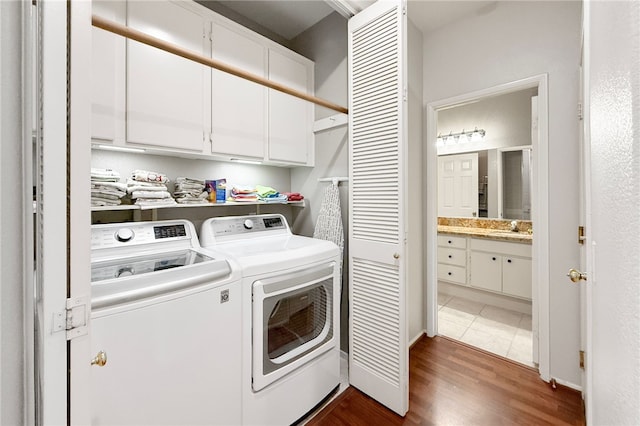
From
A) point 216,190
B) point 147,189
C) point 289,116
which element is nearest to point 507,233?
point 289,116

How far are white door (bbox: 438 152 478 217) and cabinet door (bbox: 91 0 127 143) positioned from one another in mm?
3976

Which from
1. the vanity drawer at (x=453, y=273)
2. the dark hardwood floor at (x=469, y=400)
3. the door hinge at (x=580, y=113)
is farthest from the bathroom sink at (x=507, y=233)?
the door hinge at (x=580, y=113)

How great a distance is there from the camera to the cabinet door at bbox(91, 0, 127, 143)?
4.50ft

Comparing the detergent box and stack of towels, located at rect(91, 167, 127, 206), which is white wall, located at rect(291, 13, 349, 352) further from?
stack of towels, located at rect(91, 167, 127, 206)

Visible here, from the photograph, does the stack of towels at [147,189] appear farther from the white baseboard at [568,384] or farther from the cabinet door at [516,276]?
the cabinet door at [516,276]

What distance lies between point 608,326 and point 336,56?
2.42 m

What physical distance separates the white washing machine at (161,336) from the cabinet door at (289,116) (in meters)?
1.14

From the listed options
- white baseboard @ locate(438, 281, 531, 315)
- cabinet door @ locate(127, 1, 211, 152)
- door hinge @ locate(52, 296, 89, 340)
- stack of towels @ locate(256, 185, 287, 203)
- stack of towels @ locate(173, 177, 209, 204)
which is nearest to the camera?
door hinge @ locate(52, 296, 89, 340)

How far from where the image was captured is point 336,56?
7.57ft

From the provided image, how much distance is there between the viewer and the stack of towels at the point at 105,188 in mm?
1407

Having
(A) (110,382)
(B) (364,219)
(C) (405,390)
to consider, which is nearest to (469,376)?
(C) (405,390)

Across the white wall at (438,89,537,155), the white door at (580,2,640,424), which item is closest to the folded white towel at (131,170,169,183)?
the white door at (580,2,640,424)

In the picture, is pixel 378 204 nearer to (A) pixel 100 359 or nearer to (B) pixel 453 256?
(A) pixel 100 359

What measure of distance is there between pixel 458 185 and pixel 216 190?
348cm
